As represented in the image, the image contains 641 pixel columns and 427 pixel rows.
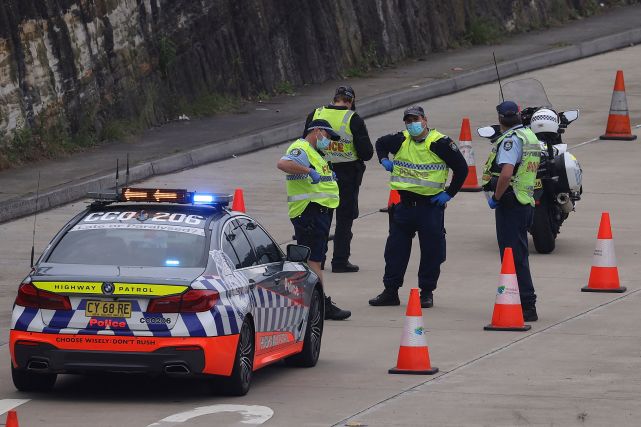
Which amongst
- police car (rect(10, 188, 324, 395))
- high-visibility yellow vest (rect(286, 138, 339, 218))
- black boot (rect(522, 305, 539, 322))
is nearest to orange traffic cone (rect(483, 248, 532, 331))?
black boot (rect(522, 305, 539, 322))

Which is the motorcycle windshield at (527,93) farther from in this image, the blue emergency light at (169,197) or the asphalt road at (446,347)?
the blue emergency light at (169,197)

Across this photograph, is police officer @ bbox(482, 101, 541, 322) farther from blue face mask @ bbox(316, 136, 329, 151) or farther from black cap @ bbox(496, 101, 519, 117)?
blue face mask @ bbox(316, 136, 329, 151)

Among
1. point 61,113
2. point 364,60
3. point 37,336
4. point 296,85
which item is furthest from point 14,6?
point 37,336

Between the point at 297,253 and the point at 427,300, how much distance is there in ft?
9.81

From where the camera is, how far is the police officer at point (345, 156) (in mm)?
16359

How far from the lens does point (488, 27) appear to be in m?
32.7

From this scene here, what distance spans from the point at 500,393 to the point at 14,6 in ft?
39.5

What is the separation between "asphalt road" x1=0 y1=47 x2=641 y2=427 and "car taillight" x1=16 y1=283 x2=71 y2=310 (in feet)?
2.11

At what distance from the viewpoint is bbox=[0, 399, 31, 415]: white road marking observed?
423 inches

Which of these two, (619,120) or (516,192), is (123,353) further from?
(619,120)

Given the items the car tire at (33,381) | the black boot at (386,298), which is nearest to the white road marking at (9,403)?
the car tire at (33,381)

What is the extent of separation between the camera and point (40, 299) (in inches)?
426

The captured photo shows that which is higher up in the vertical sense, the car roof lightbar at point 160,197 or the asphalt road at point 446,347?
the car roof lightbar at point 160,197

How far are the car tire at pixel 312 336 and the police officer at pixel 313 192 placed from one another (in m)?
1.32
